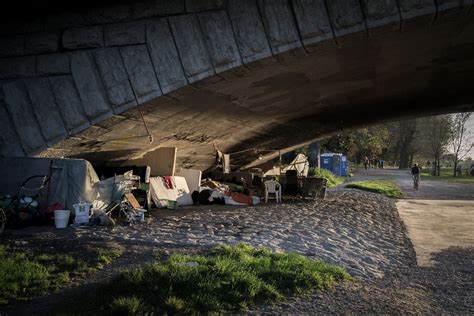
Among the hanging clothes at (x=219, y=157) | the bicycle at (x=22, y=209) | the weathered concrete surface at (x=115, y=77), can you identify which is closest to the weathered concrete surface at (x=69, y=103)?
the weathered concrete surface at (x=115, y=77)

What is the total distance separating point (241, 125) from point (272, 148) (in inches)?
334

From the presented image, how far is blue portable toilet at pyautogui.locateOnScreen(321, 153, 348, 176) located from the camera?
40.1 m

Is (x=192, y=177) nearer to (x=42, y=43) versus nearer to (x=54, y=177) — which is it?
(x=54, y=177)

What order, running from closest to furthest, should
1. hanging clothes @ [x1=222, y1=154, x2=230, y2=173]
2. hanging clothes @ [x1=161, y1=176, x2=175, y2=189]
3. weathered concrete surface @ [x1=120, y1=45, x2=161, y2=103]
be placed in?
weathered concrete surface @ [x1=120, y1=45, x2=161, y2=103] → hanging clothes @ [x1=161, y1=176, x2=175, y2=189] → hanging clothes @ [x1=222, y1=154, x2=230, y2=173]

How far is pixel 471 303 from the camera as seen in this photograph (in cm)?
535

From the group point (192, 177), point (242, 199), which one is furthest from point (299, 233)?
point (192, 177)

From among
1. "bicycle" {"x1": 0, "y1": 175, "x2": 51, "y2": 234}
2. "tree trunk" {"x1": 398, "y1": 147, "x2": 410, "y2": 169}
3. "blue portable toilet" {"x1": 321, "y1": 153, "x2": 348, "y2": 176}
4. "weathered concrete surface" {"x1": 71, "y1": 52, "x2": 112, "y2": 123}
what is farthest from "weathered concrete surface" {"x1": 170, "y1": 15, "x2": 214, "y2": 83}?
"tree trunk" {"x1": 398, "y1": 147, "x2": 410, "y2": 169}

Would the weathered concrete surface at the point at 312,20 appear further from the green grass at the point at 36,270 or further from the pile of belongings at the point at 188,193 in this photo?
the pile of belongings at the point at 188,193

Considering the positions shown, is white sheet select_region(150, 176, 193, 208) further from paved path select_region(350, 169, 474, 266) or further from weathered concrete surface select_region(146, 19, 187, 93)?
paved path select_region(350, 169, 474, 266)

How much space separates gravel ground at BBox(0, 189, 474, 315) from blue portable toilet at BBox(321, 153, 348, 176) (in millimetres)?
26272

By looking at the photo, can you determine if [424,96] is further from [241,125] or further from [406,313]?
[406,313]

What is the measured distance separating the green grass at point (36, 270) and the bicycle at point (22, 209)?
2647 millimetres

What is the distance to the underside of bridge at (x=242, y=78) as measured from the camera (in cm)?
868

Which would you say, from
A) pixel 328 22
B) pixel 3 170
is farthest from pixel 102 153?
pixel 328 22
